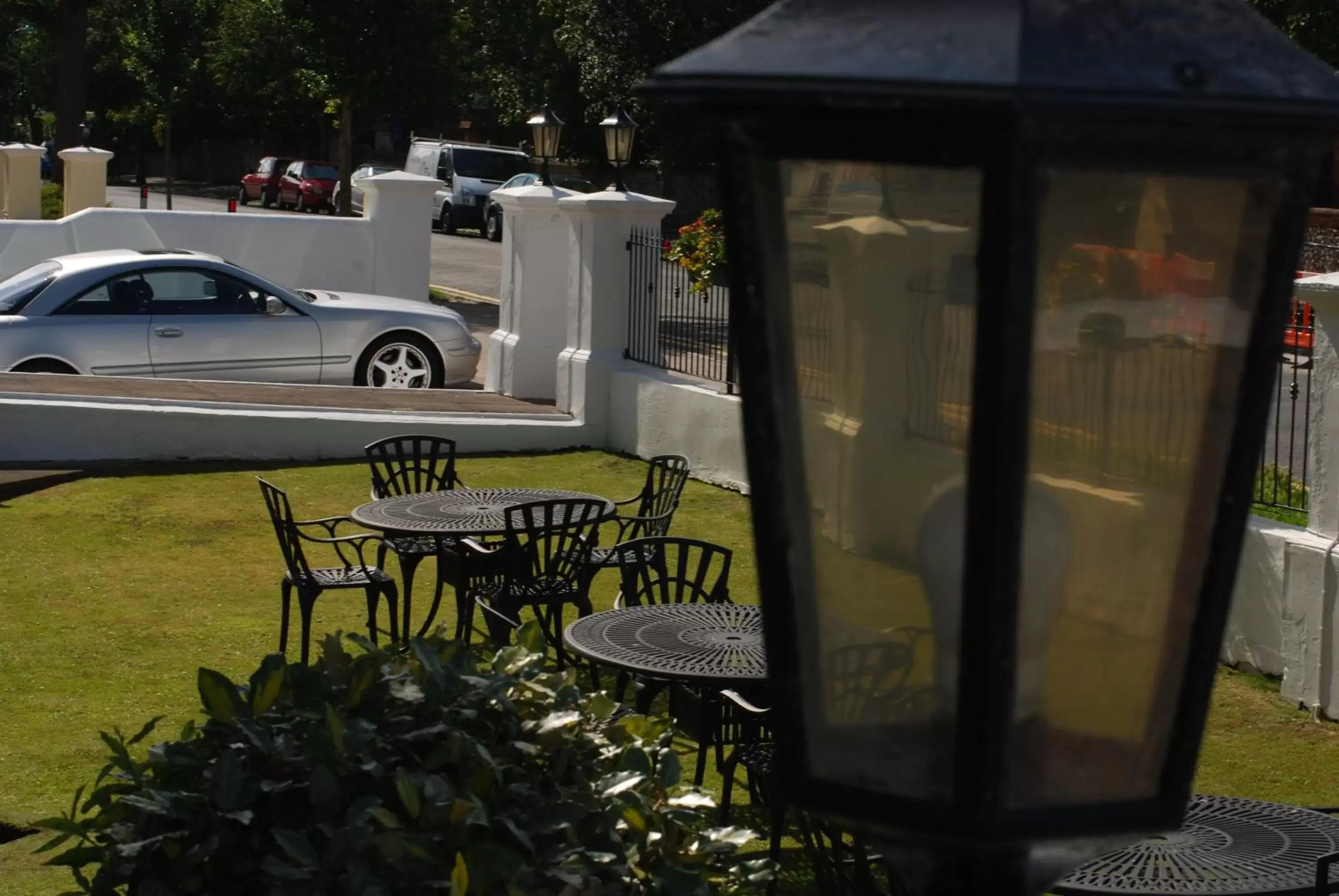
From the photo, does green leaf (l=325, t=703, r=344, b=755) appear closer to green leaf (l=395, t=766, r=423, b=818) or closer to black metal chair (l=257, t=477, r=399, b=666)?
green leaf (l=395, t=766, r=423, b=818)

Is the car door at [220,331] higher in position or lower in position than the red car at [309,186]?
lower

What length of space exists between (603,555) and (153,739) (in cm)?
253

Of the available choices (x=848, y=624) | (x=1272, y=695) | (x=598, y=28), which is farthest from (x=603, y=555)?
(x=598, y=28)

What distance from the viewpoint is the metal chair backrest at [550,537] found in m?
7.07

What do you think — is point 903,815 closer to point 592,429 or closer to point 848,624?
point 848,624

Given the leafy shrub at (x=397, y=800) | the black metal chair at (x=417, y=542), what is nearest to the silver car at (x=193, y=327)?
the black metal chair at (x=417, y=542)

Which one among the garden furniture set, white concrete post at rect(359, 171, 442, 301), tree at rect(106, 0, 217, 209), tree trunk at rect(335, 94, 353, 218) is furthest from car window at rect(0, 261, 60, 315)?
tree at rect(106, 0, 217, 209)

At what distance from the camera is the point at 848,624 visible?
1.70m

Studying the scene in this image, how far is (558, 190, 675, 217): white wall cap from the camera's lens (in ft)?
43.0

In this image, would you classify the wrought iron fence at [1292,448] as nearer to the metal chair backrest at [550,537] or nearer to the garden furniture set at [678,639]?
the garden furniture set at [678,639]

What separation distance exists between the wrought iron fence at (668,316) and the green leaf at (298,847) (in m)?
9.62

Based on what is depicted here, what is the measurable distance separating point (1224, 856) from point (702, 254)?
11622 mm

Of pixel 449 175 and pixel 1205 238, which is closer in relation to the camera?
pixel 1205 238

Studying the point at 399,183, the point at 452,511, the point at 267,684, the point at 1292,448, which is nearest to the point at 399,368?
the point at 399,183
